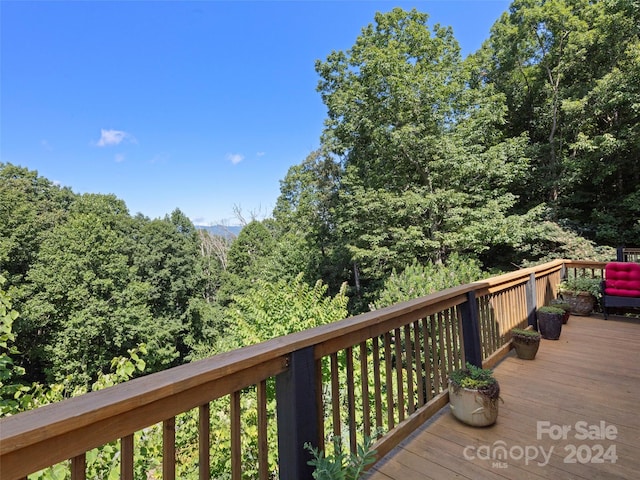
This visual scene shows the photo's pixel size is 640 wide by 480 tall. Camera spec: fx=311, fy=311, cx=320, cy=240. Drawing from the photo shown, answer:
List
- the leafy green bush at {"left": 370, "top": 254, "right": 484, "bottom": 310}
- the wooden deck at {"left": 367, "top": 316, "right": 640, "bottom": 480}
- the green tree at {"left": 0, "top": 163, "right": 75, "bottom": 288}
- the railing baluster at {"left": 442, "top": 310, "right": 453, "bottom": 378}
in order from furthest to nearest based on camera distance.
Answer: the green tree at {"left": 0, "top": 163, "right": 75, "bottom": 288}
the leafy green bush at {"left": 370, "top": 254, "right": 484, "bottom": 310}
the railing baluster at {"left": 442, "top": 310, "right": 453, "bottom": 378}
the wooden deck at {"left": 367, "top": 316, "right": 640, "bottom": 480}

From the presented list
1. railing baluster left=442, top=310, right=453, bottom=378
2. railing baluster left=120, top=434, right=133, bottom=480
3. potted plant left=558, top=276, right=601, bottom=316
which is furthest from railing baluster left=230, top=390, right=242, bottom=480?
potted plant left=558, top=276, right=601, bottom=316

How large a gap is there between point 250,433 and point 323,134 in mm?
13255

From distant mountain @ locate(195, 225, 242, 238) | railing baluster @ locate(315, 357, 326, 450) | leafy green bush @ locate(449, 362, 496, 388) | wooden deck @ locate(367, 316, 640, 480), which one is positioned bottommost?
wooden deck @ locate(367, 316, 640, 480)

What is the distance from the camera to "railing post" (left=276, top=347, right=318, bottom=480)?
1245mm

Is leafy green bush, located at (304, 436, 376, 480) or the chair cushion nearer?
leafy green bush, located at (304, 436, 376, 480)

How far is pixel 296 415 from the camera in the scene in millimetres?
1240

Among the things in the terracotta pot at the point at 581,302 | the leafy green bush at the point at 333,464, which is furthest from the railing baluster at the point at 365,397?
the terracotta pot at the point at 581,302

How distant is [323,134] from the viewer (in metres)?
14.6

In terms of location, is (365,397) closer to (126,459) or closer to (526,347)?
(126,459)

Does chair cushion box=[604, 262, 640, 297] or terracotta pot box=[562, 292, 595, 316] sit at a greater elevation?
chair cushion box=[604, 262, 640, 297]

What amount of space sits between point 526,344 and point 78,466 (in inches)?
140

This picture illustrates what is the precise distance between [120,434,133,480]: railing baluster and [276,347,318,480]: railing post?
1.76ft

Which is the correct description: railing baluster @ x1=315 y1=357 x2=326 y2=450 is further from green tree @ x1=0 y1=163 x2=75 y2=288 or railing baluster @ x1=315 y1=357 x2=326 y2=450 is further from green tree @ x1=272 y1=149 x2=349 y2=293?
green tree @ x1=0 y1=163 x2=75 y2=288

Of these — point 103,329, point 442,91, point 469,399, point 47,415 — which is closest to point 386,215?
point 442,91
